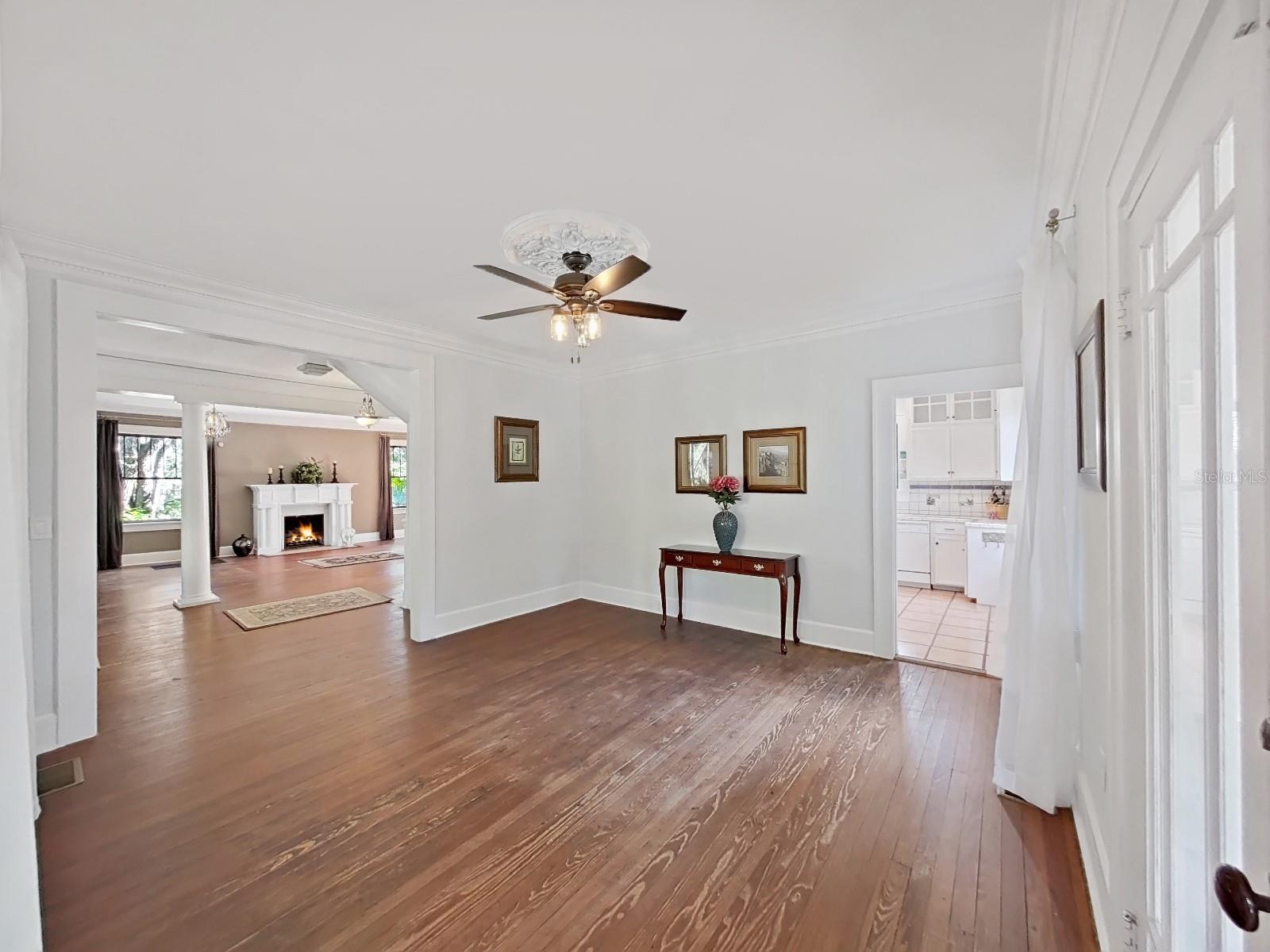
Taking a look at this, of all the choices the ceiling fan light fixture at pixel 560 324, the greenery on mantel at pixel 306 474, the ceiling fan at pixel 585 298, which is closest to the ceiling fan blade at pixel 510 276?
the ceiling fan at pixel 585 298

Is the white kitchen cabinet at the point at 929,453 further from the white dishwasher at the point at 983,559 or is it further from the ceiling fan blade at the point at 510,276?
the ceiling fan blade at the point at 510,276

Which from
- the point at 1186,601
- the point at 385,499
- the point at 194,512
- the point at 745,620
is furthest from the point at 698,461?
the point at 385,499

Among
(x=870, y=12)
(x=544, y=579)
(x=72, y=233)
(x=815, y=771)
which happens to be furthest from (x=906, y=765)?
(x=72, y=233)

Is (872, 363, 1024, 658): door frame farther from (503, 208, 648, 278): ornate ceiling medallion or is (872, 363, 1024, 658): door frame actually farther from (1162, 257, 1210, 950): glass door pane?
(1162, 257, 1210, 950): glass door pane

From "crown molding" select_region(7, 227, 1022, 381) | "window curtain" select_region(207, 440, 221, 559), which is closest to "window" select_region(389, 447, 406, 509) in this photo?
"window curtain" select_region(207, 440, 221, 559)

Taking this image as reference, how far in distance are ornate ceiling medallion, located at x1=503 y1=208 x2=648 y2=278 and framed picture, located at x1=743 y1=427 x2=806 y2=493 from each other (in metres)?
2.11

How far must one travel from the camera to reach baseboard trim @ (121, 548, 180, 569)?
8.47 meters

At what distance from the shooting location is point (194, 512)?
19.2 ft

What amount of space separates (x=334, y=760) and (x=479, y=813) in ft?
3.06

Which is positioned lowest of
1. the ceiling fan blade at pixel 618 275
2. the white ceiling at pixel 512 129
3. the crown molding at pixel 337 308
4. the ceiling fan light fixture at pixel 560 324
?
the ceiling fan light fixture at pixel 560 324

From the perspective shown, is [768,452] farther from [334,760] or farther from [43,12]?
[43,12]

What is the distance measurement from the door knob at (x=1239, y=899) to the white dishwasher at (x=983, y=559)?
5425mm

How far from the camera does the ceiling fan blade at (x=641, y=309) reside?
2754mm

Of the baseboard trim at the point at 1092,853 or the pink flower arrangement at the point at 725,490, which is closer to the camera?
the baseboard trim at the point at 1092,853
